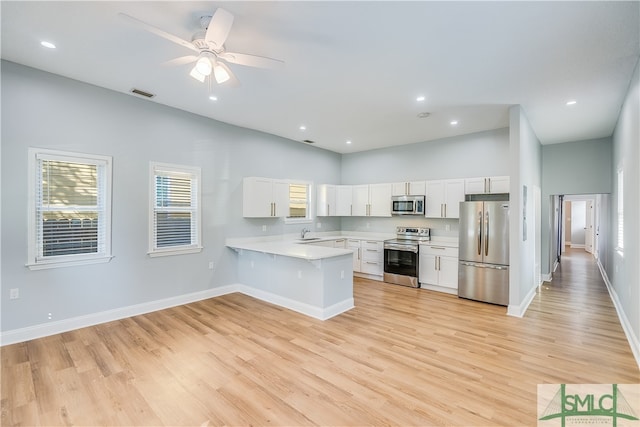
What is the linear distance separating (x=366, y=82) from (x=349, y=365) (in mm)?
3144

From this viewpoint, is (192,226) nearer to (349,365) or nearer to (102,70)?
(102,70)

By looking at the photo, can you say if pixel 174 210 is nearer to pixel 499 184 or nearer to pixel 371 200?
pixel 371 200

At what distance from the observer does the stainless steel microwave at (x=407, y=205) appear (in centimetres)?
610

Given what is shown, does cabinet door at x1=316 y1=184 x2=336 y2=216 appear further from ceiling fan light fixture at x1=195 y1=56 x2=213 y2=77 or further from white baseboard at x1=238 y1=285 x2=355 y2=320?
ceiling fan light fixture at x1=195 y1=56 x2=213 y2=77

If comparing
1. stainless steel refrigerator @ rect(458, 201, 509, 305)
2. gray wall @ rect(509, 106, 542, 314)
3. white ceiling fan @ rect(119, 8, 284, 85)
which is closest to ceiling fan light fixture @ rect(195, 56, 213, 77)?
white ceiling fan @ rect(119, 8, 284, 85)

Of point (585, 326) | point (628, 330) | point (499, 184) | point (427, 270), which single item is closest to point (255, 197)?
point (427, 270)

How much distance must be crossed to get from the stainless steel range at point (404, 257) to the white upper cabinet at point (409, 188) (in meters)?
0.78

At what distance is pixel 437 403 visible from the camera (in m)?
2.31

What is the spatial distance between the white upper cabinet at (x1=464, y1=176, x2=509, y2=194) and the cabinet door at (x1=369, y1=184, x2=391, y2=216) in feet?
5.41

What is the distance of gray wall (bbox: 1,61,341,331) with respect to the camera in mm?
3279

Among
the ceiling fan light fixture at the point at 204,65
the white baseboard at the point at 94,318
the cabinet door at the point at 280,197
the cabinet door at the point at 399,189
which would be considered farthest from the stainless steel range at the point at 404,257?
the ceiling fan light fixture at the point at 204,65

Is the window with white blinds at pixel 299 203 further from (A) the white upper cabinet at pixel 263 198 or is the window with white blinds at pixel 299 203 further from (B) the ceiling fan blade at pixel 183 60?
(B) the ceiling fan blade at pixel 183 60

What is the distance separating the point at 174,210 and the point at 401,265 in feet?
14.2

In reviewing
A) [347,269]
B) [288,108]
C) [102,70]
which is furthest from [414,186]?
[102,70]
